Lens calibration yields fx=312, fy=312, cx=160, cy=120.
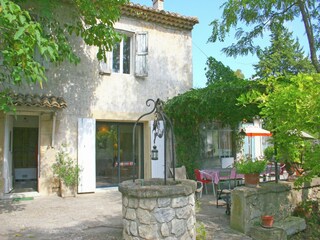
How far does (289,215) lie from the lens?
6164 millimetres

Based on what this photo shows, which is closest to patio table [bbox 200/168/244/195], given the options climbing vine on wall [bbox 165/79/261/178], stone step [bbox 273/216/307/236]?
climbing vine on wall [bbox 165/79/261/178]

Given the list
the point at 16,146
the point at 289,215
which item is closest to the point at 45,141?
the point at 16,146

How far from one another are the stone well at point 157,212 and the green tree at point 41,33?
208 cm

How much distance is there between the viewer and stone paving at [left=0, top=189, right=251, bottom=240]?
16.7 ft

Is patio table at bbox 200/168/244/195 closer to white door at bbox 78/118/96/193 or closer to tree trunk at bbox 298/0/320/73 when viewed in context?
white door at bbox 78/118/96/193

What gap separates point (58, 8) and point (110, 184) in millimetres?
5418

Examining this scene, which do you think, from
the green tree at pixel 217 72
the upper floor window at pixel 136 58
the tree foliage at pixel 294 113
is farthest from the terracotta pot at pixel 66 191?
the green tree at pixel 217 72

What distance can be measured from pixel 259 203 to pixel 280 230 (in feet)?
2.00

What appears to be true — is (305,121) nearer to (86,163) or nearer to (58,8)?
(86,163)

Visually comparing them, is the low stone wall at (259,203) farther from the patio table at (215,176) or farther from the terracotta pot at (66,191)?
the terracotta pot at (66,191)

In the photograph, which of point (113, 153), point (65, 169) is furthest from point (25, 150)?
point (65, 169)

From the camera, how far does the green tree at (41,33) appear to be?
13.3 feet

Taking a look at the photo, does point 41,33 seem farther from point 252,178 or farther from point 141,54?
point 141,54

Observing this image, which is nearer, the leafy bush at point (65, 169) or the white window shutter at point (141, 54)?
the leafy bush at point (65, 169)
